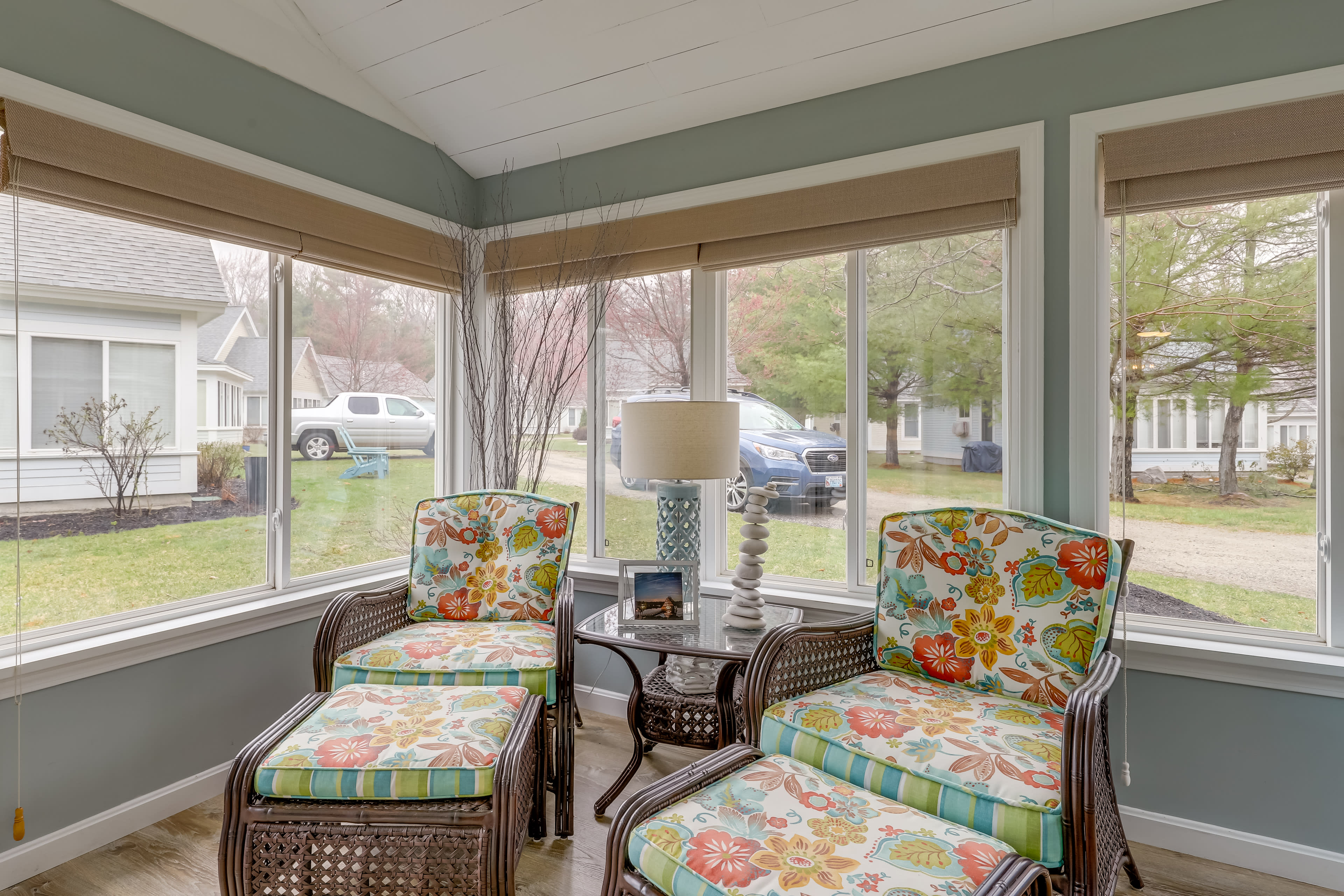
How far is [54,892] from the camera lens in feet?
5.94

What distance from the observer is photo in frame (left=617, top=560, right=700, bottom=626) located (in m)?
2.24

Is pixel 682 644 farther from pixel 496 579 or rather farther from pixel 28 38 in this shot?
pixel 28 38

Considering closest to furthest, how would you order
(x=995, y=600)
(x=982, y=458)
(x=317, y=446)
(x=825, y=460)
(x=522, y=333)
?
(x=995, y=600), (x=982, y=458), (x=825, y=460), (x=317, y=446), (x=522, y=333)

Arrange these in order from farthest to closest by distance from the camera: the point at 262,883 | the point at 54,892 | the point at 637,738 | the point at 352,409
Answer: the point at 352,409 → the point at 637,738 → the point at 54,892 → the point at 262,883

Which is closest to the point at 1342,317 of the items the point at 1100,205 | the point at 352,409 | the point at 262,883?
the point at 1100,205

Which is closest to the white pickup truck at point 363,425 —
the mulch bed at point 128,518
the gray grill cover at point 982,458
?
the mulch bed at point 128,518

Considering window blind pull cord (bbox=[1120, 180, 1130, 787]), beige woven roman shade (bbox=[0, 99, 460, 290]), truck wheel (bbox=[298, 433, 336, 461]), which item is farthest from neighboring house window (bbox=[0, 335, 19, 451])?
window blind pull cord (bbox=[1120, 180, 1130, 787])

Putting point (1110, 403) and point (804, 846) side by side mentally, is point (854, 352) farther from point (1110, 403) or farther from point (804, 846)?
point (804, 846)

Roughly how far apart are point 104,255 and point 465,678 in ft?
5.55

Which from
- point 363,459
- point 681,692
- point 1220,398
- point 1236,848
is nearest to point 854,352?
point 1220,398

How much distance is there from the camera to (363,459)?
9.55 ft

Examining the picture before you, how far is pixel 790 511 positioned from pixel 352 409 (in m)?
1.83

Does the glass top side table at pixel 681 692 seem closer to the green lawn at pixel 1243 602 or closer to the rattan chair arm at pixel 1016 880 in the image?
the rattan chair arm at pixel 1016 880

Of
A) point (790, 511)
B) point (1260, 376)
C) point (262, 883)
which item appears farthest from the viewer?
point (790, 511)
